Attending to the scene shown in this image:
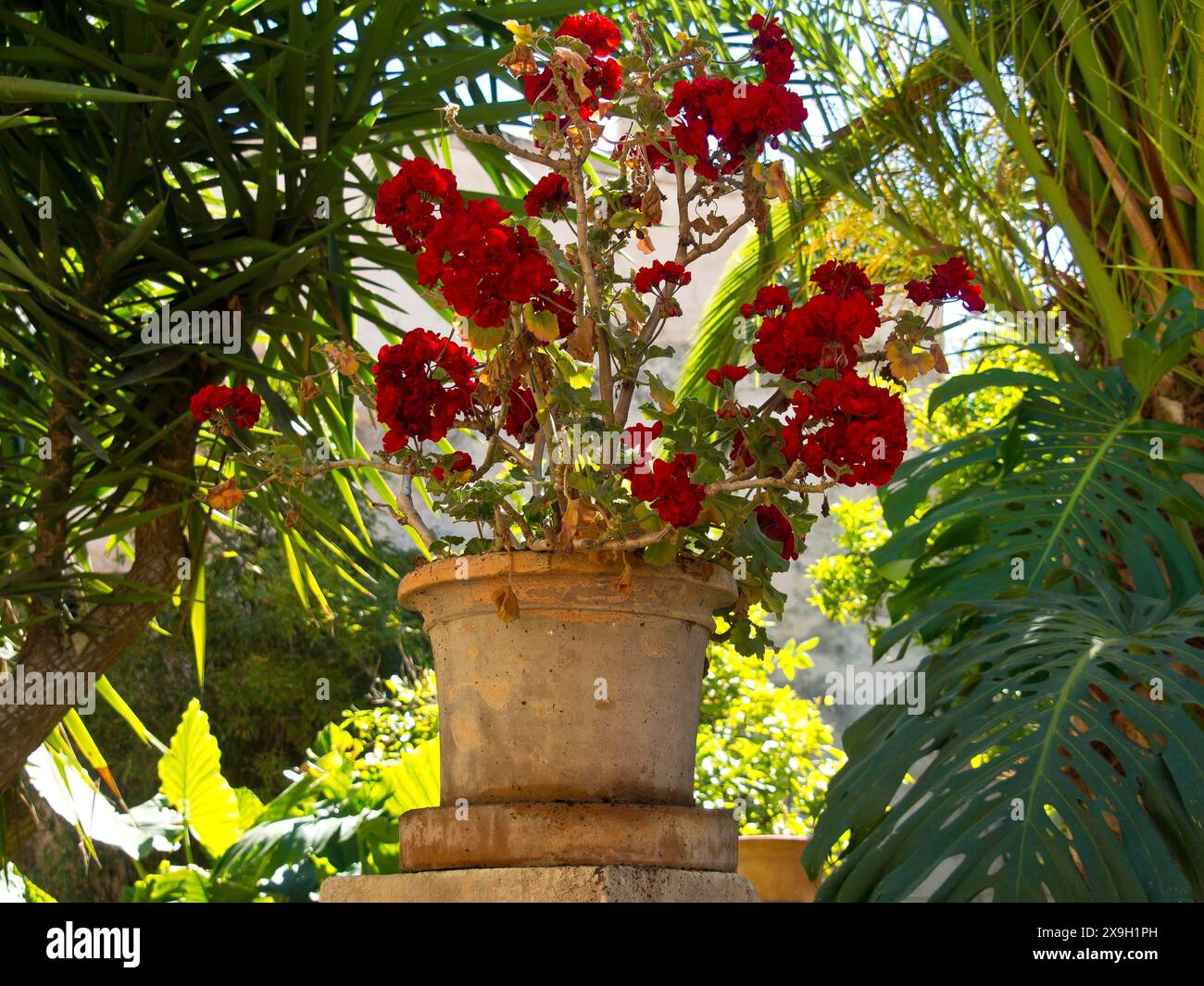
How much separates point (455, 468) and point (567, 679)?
0.29 metres

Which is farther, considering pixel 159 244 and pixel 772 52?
pixel 159 244

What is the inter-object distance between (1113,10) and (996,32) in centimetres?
32

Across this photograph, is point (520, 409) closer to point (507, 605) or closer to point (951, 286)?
point (507, 605)

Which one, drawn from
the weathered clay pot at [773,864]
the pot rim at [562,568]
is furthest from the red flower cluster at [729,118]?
the weathered clay pot at [773,864]

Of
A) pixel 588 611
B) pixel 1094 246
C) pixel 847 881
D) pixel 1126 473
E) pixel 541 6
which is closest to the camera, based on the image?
pixel 847 881

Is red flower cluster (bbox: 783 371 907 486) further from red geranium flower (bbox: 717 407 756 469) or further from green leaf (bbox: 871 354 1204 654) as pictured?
green leaf (bbox: 871 354 1204 654)

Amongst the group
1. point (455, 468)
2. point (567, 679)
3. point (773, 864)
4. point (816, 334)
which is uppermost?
point (816, 334)

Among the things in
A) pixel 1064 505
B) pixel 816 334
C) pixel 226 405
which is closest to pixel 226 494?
pixel 226 405

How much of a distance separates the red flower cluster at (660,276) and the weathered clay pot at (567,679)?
321 millimetres

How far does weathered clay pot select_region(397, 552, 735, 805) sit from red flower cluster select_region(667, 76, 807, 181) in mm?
418

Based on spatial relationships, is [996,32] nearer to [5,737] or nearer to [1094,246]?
[1094,246]

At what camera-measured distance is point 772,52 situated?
1377mm
